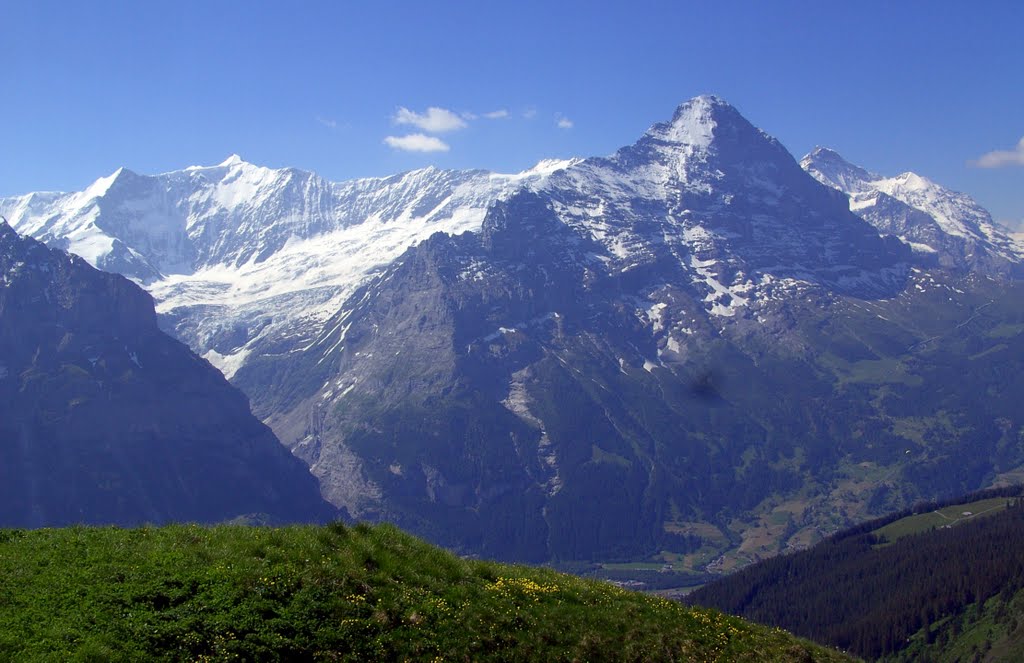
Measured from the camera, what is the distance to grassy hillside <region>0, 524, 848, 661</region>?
31.0 metres

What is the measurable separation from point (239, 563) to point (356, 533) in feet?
21.4

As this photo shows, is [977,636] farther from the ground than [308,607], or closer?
closer

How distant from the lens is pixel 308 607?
33562 mm

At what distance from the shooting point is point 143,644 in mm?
30312

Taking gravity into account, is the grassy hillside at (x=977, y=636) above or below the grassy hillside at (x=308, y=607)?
below

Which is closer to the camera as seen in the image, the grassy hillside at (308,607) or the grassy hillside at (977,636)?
the grassy hillside at (308,607)

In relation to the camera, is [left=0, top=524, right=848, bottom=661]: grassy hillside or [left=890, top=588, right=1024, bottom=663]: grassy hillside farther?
[left=890, top=588, right=1024, bottom=663]: grassy hillside

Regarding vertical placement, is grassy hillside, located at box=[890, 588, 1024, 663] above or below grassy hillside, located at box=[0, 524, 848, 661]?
below

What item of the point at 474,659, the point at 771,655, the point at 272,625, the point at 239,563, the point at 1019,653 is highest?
the point at 239,563

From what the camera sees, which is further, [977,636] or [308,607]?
[977,636]

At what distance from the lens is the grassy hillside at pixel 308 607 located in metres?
31.0

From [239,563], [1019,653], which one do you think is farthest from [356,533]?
[1019,653]

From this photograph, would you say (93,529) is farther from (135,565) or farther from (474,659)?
(474,659)

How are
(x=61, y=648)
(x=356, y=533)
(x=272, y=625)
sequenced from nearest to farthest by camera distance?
(x=61, y=648), (x=272, y=625), (x=356, y=533)
